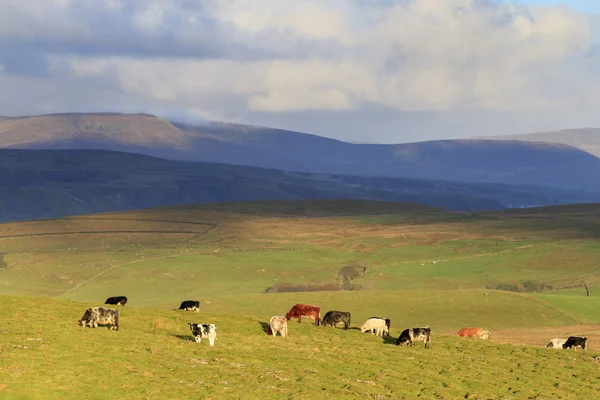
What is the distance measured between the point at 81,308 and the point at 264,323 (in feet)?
33.9

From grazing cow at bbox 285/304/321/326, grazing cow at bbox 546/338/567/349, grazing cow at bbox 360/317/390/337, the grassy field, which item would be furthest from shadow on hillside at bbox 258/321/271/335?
grazing cow at bbox 546/338/567/349


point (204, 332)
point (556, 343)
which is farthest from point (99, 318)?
point (556, 343)

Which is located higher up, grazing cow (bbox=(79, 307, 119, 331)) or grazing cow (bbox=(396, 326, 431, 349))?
grazing cow (bbox=(79, 307, 119, 331))

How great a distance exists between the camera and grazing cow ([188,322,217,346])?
4106 centimetres

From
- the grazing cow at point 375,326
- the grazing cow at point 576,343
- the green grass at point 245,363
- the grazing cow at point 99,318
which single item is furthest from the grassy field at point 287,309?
the grazing cow at point 576,343

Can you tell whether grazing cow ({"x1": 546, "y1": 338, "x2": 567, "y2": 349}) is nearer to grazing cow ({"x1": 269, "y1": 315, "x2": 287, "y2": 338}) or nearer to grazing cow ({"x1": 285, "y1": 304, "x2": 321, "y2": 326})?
grazing cow ({"x1": 285, "y1": 304, "x2": 321, "y2": 326})

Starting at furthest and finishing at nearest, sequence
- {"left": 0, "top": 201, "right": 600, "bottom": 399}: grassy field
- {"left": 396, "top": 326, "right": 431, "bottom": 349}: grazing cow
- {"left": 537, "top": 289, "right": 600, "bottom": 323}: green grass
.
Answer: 1. {"left": 537, "top": 289, "right": 600, "bottom": 323}: green grass
2. {"left": 396, "top": 326, "right": 431, "bottom": 349}: grazing cow
3. {"left": 0, "top": 201, "right": 600, "bottom": 399}: grassy field

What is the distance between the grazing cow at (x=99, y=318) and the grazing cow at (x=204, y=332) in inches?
163

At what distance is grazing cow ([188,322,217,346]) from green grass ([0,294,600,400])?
38 centimetres

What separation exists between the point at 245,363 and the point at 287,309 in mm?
56301

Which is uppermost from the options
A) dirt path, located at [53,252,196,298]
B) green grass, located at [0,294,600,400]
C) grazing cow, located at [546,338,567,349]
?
green grass, located at [0,294,600,400]

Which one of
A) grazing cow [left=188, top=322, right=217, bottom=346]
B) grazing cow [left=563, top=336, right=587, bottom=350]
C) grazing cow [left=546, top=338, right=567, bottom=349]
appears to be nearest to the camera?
grazing cow [left=188, top=322, right=217, bottom=346]

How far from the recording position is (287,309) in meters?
93.2

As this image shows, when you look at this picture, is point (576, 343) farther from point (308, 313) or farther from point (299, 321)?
point (299, 321)
